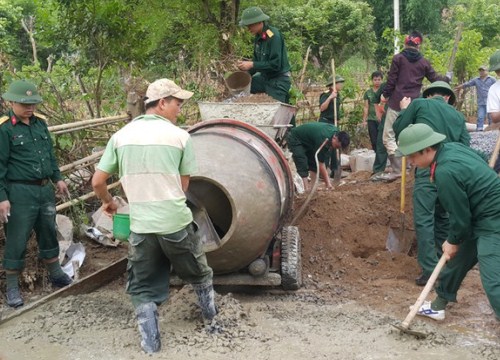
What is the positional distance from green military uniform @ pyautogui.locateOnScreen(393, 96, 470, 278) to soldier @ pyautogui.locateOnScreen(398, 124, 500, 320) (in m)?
1.32

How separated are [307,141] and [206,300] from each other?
4222 mm

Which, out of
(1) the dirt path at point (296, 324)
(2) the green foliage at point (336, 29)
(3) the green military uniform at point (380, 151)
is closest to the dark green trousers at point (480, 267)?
(1) the dirt path at point (296, 324)

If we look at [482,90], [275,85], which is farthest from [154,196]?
[482,90]

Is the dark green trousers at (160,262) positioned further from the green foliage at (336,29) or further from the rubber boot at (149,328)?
the green foliage at (336,29)

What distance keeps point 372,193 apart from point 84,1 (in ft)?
14.9

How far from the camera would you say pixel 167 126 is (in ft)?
13.8

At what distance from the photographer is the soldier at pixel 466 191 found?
4098 mm

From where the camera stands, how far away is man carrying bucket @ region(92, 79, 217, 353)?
4.13 metres

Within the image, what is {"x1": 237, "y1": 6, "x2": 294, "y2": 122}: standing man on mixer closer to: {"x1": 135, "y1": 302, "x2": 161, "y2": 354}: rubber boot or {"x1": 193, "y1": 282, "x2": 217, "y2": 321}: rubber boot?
{"x1": 193, "y1": 282, "x2": 217, "y2": 321}: rubber boot

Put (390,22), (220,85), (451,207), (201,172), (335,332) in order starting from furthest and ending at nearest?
(390,22), (220,85), (201,172), (335,332), (451,207)

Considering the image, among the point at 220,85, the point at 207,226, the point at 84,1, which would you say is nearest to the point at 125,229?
the point at 207,226

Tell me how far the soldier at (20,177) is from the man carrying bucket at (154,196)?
4.25 feet

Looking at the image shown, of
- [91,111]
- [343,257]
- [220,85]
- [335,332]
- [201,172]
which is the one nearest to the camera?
[335,332]

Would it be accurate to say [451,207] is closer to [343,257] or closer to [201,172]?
[201,172]
